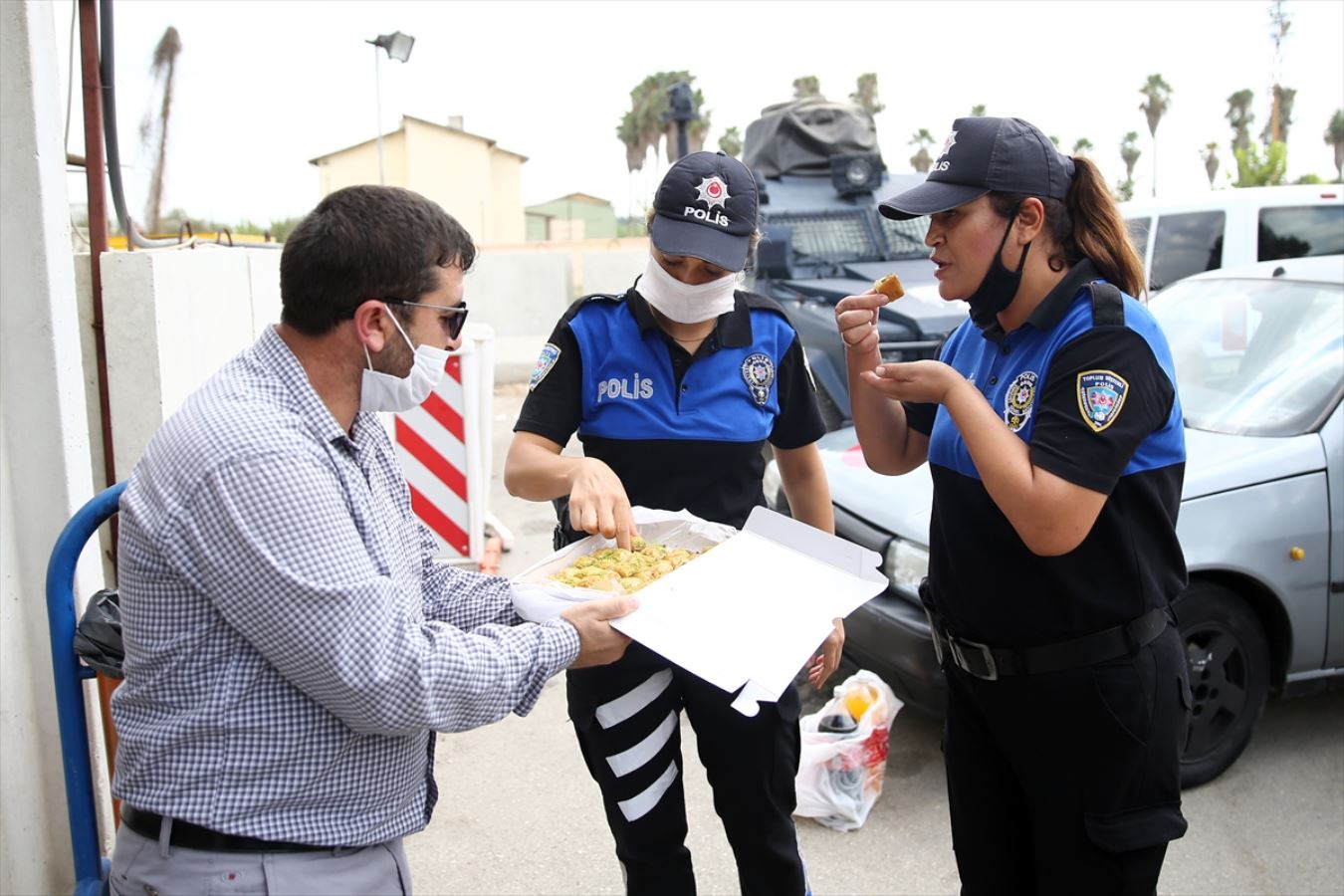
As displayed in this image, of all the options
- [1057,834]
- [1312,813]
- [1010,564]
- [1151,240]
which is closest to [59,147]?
[1010,564]

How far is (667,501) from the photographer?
262 centimetres

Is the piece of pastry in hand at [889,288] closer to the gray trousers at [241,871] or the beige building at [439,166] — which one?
the gray trousers at [241,871]

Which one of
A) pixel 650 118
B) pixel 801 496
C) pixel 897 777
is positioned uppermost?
pixel 650 118

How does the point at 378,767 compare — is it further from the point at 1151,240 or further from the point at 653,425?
the point at 1151,240

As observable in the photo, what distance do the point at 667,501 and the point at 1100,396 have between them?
3.43 feet

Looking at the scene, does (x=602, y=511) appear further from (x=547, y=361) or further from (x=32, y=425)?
(x=32, y=425)

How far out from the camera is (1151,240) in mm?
9852

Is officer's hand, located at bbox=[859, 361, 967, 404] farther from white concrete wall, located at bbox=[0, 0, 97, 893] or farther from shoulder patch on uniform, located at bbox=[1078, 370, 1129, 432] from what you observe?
white concrete wall, located at bbox=[0, 0, 97, 893]

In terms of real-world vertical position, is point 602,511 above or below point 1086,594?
above

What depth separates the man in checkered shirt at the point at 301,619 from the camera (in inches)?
62.2

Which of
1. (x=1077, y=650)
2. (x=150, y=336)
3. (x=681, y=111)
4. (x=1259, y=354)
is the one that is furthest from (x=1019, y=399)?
(x=681, y=111)

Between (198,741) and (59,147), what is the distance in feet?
6.84

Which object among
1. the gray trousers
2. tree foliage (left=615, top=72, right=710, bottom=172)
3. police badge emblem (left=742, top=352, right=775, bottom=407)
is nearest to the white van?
police badge emblem (left=742, top=352, right=775, bottom=407)

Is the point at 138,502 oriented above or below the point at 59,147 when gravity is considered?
below
